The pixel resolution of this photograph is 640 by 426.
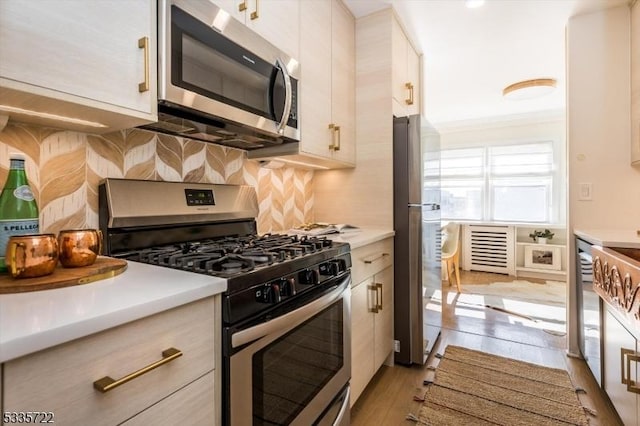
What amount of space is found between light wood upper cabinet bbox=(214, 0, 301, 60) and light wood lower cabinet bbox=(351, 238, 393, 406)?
3.61 ft

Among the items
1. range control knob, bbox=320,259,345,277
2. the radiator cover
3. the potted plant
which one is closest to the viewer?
range control knob, bbox=320,259,345,277

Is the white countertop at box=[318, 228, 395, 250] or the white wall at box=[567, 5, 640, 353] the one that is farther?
the white wall at box=[567, 5, 640, 353]

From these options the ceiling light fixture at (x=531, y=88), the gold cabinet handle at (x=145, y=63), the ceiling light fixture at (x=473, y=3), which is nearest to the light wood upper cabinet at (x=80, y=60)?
the gold cabinet handle at (x=145, y=63)

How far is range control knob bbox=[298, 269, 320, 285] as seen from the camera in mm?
1100

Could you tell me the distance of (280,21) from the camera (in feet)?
5.10

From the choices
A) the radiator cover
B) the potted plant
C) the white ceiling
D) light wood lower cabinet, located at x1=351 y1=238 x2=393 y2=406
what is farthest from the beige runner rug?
the potted plant

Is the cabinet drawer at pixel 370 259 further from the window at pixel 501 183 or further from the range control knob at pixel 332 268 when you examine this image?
the window at pixel 501 183

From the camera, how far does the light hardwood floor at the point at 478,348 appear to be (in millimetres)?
1683

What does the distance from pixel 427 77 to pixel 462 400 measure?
9.95 ft

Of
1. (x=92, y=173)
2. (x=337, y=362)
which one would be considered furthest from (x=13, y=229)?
(x=337, y=362)

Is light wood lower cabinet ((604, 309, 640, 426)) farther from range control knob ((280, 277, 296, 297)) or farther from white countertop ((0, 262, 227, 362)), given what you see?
white countertop ((0, 262, 227, 362))

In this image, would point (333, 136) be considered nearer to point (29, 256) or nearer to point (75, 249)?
point (75, 249)

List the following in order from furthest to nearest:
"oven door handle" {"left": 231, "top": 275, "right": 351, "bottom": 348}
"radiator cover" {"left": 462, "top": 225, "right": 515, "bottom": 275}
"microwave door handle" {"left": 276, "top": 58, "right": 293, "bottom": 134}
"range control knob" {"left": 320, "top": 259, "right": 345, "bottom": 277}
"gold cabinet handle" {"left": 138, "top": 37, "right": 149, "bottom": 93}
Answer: "radiator cover" {"left": 462, "top": 225, "right": 515, "bottom": 275} → "microwave door handle" {"left": 276, "top": 58, "right": 293, "bottom": 134} → "range control knob" {"left": 320, "top": 259, "right": 345, "bottom": 277} → "gold cabinet handle" {"left": 138, "top": 37, "right": 149, "bottom": 93} → "oven door handle" {"left": 231, "top": 275, "right": 351, "bottom": 348}

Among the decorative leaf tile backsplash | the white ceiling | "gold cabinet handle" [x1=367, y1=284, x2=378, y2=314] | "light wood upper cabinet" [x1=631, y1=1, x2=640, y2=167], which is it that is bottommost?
"gold cabinet handle" [x1=367, y1=284, x2=378, y2=314]
